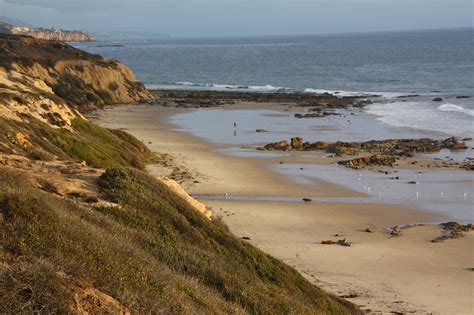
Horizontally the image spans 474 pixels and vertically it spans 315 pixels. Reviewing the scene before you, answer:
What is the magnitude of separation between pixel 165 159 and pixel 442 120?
3001 cm

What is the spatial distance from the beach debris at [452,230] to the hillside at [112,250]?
350 inches

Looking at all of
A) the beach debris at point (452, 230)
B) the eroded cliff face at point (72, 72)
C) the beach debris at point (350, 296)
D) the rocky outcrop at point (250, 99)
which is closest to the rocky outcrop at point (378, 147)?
the beach debris at point (452, 230)

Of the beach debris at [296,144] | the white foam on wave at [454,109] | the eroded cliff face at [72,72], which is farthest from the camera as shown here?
the eroded cliff face at [72,72]

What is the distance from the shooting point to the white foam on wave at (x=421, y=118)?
50812mm

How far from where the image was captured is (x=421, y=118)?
58.0 meters

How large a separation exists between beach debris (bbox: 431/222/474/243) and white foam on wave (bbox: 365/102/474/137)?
25.0 meters

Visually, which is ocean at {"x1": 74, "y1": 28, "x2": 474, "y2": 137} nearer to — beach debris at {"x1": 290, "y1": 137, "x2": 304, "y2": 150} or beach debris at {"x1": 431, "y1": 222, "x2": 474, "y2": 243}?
beach debris at {"x1": 290, "y1": 137, "x2": 304, "y2": 150}

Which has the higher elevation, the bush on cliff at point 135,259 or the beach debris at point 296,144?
the bush on cliff at point 135,259

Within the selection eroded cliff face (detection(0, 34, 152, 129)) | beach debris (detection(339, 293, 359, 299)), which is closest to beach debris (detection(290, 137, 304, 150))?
eroded cliff face (detection(0, 34, 152, 129))

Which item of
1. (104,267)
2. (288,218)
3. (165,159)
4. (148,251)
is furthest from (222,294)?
(165,159)

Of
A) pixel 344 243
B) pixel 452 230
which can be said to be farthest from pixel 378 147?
pixel 344 243

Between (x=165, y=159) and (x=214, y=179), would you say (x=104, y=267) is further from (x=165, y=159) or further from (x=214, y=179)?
(x=165, y=159)

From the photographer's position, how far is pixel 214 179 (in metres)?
31.8

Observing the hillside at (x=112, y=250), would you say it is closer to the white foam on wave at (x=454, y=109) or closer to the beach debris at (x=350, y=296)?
the beach debris at (x=350, y=296)
